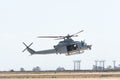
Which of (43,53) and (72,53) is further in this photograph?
(43,53)

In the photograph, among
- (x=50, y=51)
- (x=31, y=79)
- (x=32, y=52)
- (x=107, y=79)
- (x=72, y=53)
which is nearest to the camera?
(x=107, y=79)

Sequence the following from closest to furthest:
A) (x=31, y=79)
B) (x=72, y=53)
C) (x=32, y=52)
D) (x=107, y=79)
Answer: (x=107, y=79)
(x=31, y=79)
(x=72, y=53)
(x=32, y=52)

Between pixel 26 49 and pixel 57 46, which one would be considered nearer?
pixel 57 46

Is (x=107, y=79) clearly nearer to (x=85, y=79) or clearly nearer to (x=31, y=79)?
(x=85, y=79)

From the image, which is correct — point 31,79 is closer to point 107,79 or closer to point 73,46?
point 107,79

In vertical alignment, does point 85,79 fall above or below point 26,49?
below

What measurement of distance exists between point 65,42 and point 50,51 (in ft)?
20.7

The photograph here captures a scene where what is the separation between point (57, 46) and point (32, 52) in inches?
588

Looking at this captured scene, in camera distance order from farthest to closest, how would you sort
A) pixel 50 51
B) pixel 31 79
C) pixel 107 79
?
pixel 50 51 → pixel 31 79 → pixel 107 79

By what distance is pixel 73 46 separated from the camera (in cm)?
12219

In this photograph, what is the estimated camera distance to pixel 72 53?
4747 inches

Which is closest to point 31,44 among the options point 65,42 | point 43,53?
point 43,53

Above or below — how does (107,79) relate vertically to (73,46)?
below

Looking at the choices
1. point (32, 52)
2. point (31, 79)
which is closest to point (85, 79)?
point (31, 79)
